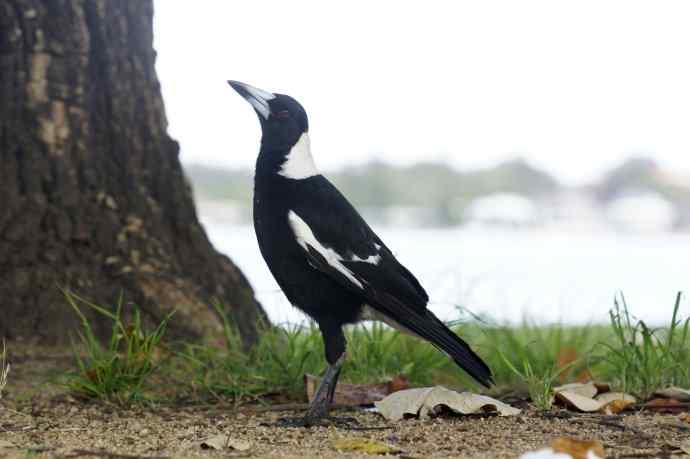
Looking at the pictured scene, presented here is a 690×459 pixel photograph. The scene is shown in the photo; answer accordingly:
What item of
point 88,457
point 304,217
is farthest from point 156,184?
point 88,457

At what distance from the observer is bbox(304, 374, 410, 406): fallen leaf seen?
441 centimetres

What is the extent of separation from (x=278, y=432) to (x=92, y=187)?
232cm

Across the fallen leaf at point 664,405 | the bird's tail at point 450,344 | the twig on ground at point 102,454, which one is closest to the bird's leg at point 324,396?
the bird's tail at point 450,344

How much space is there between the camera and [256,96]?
437cm

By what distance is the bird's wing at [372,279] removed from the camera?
13.1ft

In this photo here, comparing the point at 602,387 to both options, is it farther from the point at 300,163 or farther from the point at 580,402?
the point at 300,163

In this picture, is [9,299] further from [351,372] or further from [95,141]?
[351,372]

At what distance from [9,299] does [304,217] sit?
2.08 meters

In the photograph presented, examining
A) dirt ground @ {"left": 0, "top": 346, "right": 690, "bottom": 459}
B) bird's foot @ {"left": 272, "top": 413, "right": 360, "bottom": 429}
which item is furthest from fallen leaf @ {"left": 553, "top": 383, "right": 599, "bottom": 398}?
bird's foot @ {"left": 272, "top": 413, "right": 360, "bottom": 429}

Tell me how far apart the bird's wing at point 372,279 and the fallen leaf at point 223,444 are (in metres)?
0.83

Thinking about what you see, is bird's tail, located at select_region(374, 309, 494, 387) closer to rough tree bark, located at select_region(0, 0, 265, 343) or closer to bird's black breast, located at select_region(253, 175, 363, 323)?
bird's black breast, located at select_region(253, 175, 363, 323)

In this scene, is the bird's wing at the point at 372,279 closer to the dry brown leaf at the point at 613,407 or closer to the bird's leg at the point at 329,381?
the bird's leg at the point at 329,381

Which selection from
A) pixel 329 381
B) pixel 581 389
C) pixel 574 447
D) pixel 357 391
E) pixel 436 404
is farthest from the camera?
pixel 357 391

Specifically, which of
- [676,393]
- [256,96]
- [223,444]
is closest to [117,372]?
[223,444]
